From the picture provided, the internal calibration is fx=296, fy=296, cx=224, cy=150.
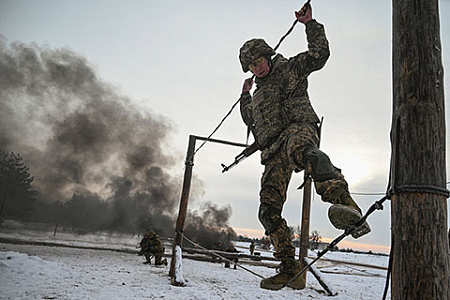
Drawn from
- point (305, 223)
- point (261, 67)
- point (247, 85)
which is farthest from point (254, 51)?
point (305, 223)

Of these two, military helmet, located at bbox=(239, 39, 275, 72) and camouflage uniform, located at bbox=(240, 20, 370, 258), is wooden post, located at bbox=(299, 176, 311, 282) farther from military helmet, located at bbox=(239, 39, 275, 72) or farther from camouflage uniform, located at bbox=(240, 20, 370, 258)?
military helmet, located at bbox=(239, 39, 275, 72)

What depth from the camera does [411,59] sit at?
1.92m

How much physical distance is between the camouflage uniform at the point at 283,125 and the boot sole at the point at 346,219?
868 millimetres

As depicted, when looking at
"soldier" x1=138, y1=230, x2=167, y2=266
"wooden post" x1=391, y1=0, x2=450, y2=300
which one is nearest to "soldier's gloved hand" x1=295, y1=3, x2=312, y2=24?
"wooden post" x1=391, y1=0, x2=450, y2=300

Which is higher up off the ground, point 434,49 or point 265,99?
point 265,99

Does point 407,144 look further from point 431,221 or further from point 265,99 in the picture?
point 265,99

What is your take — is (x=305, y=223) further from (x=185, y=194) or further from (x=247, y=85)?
(x=247, y=85)

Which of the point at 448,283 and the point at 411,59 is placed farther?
the point at 411,59

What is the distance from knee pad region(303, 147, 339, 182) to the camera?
2.96m

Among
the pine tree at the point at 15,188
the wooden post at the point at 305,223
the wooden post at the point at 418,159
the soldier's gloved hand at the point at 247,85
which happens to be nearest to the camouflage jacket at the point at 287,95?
the soldier's gloved hand at the point at 247,85

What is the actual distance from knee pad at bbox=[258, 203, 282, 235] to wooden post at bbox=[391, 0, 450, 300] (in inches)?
79.7

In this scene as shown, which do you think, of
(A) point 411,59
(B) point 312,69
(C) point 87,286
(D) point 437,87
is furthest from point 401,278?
(C) point 87,286

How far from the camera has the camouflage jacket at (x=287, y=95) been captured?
11.7 ft

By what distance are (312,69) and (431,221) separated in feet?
8.08
